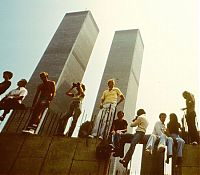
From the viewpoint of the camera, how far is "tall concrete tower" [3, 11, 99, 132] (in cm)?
1908

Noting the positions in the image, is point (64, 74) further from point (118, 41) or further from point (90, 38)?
point (118, 41)

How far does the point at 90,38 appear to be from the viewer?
25375 millimetres

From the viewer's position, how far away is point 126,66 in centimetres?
2553

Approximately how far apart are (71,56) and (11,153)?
15.8 metres

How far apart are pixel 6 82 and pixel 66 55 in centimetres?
1397

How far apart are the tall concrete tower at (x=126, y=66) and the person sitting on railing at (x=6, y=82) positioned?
15131 mm

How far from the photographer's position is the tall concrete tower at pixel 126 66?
24284 mm

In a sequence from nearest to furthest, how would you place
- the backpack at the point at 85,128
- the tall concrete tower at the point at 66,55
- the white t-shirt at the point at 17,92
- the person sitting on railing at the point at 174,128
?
1. the person sitting on railing at the point at 174,128
2. the white t-shirt at the point at 17,92
3. the backpack at the point at 85,128
4. the tall concrete tower at the point at 66,55

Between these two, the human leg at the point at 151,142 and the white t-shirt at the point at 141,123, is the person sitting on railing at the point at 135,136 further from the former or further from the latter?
the human leg at the point at 151,142

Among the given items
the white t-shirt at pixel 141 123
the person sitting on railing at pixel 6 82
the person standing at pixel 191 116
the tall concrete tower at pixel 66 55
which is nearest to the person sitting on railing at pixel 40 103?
the person sitting on railing at pixel 6 82

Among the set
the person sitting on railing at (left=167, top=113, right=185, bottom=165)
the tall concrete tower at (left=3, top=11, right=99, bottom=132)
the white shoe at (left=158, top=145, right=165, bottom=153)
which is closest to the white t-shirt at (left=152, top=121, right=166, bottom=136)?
the person sitting on railing at (left=167, top=113, right=185, bottom=165)

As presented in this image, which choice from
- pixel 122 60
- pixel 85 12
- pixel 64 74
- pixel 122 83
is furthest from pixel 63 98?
pixel 85 12

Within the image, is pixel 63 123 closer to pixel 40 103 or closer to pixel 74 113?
pixel 74 113

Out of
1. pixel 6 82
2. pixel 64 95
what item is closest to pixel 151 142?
pixel 6 82
